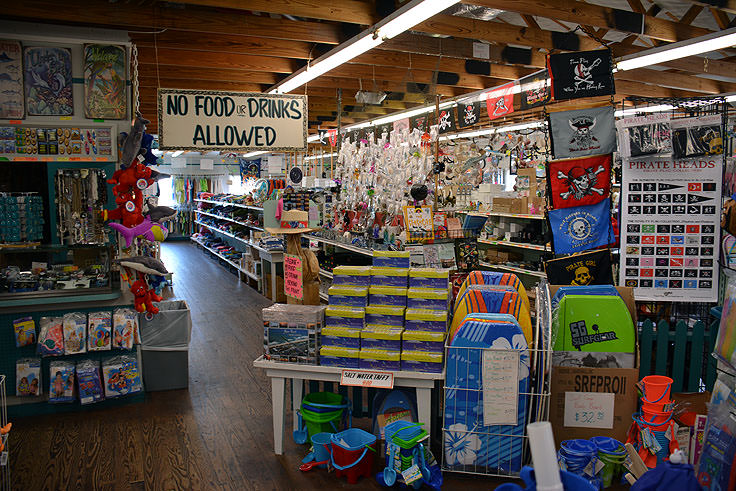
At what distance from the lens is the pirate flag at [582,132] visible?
4316 mm

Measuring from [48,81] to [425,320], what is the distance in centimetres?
363

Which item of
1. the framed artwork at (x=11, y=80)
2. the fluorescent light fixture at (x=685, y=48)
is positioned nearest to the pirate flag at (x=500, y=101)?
the fluorescent light fixture at (x=685, y=48)

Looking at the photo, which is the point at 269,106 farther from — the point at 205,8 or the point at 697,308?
the point at 697,308

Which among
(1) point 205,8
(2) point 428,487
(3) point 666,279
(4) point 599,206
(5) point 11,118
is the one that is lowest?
(2) point 428,487

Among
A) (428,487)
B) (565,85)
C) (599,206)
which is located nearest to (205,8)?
(565,85)

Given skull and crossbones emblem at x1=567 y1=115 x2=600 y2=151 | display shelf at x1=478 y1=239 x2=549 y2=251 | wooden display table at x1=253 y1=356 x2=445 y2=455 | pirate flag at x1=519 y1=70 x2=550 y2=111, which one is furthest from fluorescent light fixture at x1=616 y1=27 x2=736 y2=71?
wooden display table at x1=253 y1=356 x2=445 y2=455

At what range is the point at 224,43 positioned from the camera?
5.95 metres

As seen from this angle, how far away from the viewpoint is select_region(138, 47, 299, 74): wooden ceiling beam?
6.26 m

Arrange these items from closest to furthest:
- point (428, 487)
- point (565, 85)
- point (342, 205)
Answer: point (428, 487), point (565, 85), point (342, 205)

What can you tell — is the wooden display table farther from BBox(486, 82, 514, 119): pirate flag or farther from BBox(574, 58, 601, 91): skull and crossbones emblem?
BBox(486, 82, 514, 119): pirate flag

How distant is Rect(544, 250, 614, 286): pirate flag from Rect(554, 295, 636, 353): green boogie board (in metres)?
0.92

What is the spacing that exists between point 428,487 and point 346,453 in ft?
1.68

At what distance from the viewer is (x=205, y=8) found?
522 cm

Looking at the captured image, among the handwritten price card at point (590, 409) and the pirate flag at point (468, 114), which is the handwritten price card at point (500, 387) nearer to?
the handwritten price card at point (590, 409)
